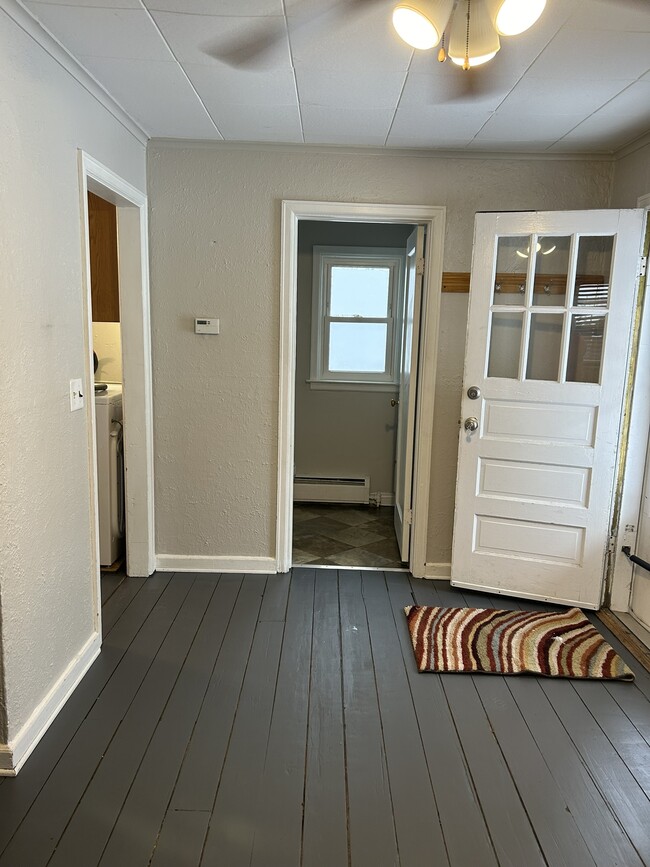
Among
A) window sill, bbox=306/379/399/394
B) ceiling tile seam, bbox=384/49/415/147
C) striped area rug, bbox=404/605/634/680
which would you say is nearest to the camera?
ceiling tile seam, bbox=384/49/415/147

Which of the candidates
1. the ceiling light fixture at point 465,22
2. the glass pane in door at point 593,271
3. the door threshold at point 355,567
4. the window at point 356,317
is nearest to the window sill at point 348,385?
the window at point 356,317

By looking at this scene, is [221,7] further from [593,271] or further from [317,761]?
[317,761]

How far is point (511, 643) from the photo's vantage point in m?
2.71

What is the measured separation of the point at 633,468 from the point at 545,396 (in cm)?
57

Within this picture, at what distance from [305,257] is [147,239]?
1804 mm

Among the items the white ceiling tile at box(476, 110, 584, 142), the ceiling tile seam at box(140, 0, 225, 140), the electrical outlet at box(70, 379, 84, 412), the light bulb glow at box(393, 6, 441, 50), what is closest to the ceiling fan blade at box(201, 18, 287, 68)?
the ceiling tile seam at box(140, 0, 225, 140)

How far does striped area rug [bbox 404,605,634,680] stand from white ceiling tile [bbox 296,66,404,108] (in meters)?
2.32

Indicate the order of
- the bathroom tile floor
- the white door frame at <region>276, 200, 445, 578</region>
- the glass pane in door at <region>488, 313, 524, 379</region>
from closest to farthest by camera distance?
the glass pane in door at <region>488, 313, 524, 379</region>
the white door frame at <region>276, 200, 445, 578</region>
the bathroom tile floor

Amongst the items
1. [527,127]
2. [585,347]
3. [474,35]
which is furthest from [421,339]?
[474,35]

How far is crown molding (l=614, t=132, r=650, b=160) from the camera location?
2788 mm

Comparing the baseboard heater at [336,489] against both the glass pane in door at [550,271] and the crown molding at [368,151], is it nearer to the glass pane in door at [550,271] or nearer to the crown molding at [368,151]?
the glass pane in door at [550,271]

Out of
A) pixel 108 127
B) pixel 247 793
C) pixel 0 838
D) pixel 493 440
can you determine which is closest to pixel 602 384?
pixel 493 440

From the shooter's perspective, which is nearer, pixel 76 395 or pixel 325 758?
pixel 325 758

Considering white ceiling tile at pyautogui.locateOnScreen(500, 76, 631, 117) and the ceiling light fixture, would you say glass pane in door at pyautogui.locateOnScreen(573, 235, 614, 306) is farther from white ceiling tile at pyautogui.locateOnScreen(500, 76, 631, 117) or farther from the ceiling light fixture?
the ceiling light fixture
